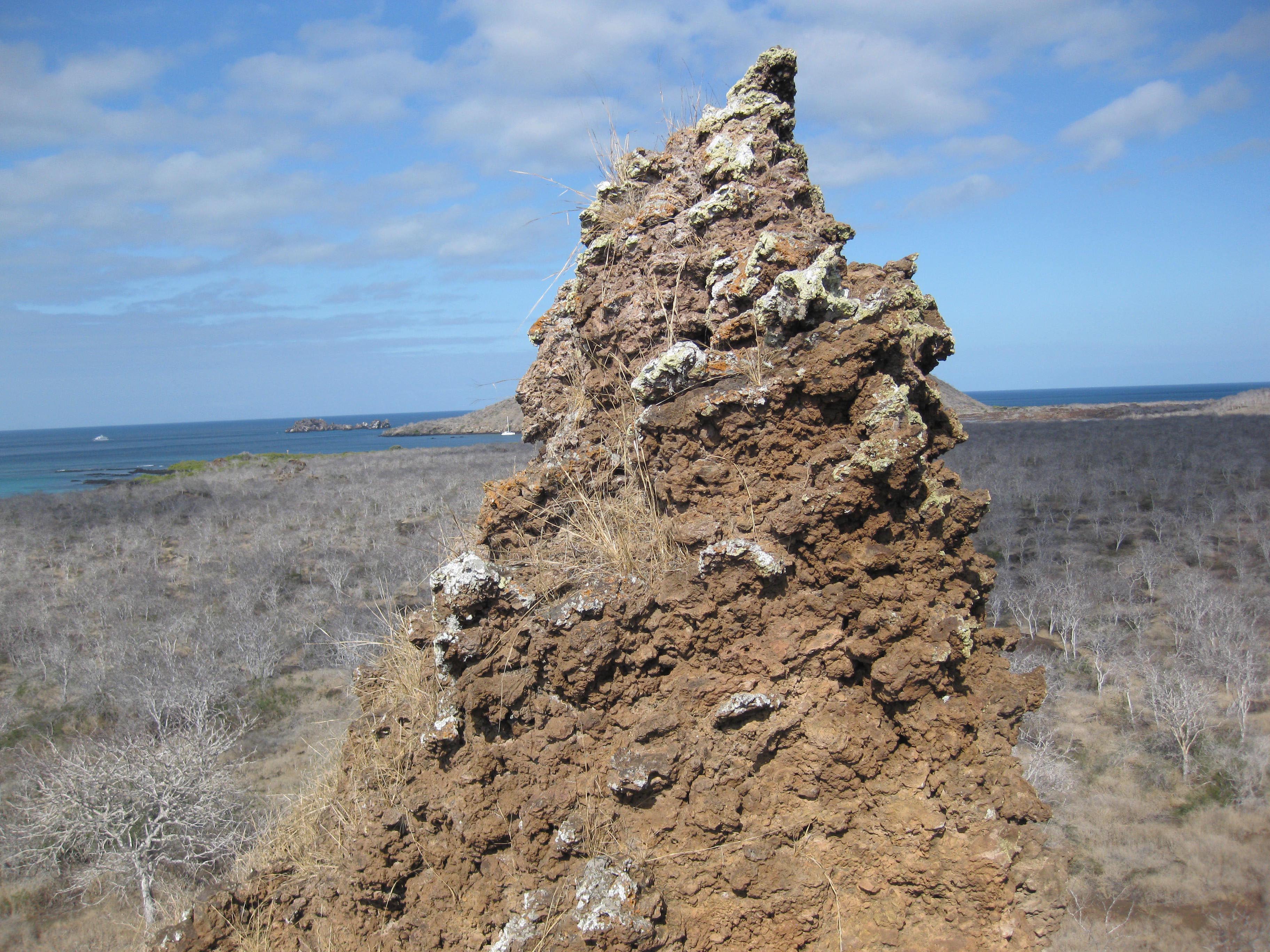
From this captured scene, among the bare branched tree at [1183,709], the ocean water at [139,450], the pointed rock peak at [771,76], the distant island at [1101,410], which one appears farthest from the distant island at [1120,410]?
the pointed rock peak at [771,76]

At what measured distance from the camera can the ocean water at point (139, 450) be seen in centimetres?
5156

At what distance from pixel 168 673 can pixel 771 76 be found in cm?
1138

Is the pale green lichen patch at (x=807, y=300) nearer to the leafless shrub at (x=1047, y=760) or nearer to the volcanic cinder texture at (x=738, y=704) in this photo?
the volcanic cinder texture at (x=738, y=704)

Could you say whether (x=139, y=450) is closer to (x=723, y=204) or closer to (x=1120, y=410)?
(x=1120, y=410)

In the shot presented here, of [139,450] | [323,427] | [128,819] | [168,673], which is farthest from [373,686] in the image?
[323,427]

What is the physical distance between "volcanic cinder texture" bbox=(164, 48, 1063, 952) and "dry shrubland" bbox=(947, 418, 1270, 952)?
15.2 feet

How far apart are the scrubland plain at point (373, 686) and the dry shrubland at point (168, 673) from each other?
5 cm

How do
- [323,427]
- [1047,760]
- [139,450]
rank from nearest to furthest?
[1047,760] < [139,450] < [323,427]

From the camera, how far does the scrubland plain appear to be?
7.09 meters

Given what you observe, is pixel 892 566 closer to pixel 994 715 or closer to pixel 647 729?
pixel 994 715

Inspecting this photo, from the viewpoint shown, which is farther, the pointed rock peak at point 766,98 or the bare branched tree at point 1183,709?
the bare branched tree at point 1183,709

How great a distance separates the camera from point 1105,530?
52.0 feet

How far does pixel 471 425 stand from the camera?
7362 centimetres

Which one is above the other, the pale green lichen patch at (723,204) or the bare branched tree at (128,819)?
the pale green lichen patch at (723,204)
